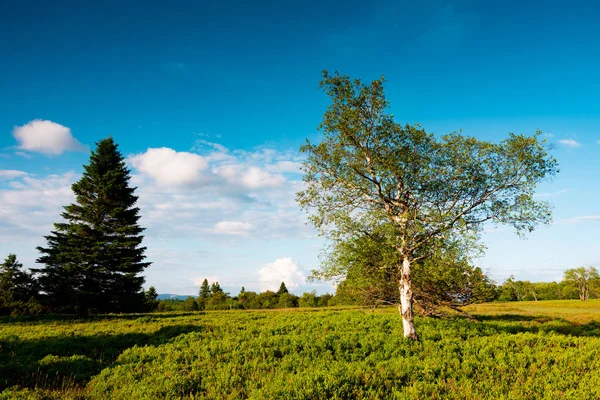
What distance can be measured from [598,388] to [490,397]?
327 centimetres

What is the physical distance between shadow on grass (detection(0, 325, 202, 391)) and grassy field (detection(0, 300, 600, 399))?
1.7 inches

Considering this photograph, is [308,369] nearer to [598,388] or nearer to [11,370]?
[598,388]

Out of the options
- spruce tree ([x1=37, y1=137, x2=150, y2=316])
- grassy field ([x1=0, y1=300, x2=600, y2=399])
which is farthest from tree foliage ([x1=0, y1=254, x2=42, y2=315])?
grassy field ([x1=0, y1=300, x2=600, y2=399])

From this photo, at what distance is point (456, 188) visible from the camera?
1641cm

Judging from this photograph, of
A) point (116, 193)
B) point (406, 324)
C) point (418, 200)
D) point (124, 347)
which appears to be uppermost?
point (116, 193)

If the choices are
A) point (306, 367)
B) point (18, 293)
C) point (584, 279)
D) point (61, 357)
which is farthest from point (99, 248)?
point (584, 279)

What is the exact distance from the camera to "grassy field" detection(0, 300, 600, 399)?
903 cm

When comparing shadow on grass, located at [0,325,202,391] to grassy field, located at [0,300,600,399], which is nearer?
grassy field, located at [0,300,600,399]

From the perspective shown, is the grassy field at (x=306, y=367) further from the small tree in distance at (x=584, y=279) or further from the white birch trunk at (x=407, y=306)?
the small tree in distance at (x=584, y=279)

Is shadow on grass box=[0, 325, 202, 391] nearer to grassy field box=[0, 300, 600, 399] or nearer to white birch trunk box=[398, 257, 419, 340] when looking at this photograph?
grassy field box=[0, 300, 600, 399]

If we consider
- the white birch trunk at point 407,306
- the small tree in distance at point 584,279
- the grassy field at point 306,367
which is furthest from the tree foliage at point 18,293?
the small tree in distance at point 584,279

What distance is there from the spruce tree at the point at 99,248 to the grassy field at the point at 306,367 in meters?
14.2

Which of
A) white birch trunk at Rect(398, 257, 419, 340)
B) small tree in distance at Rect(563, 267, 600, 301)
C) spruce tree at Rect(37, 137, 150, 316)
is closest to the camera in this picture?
white birch trunk at Rect(398, 257, 419, 340)

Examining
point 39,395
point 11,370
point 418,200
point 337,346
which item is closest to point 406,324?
point 337,346
